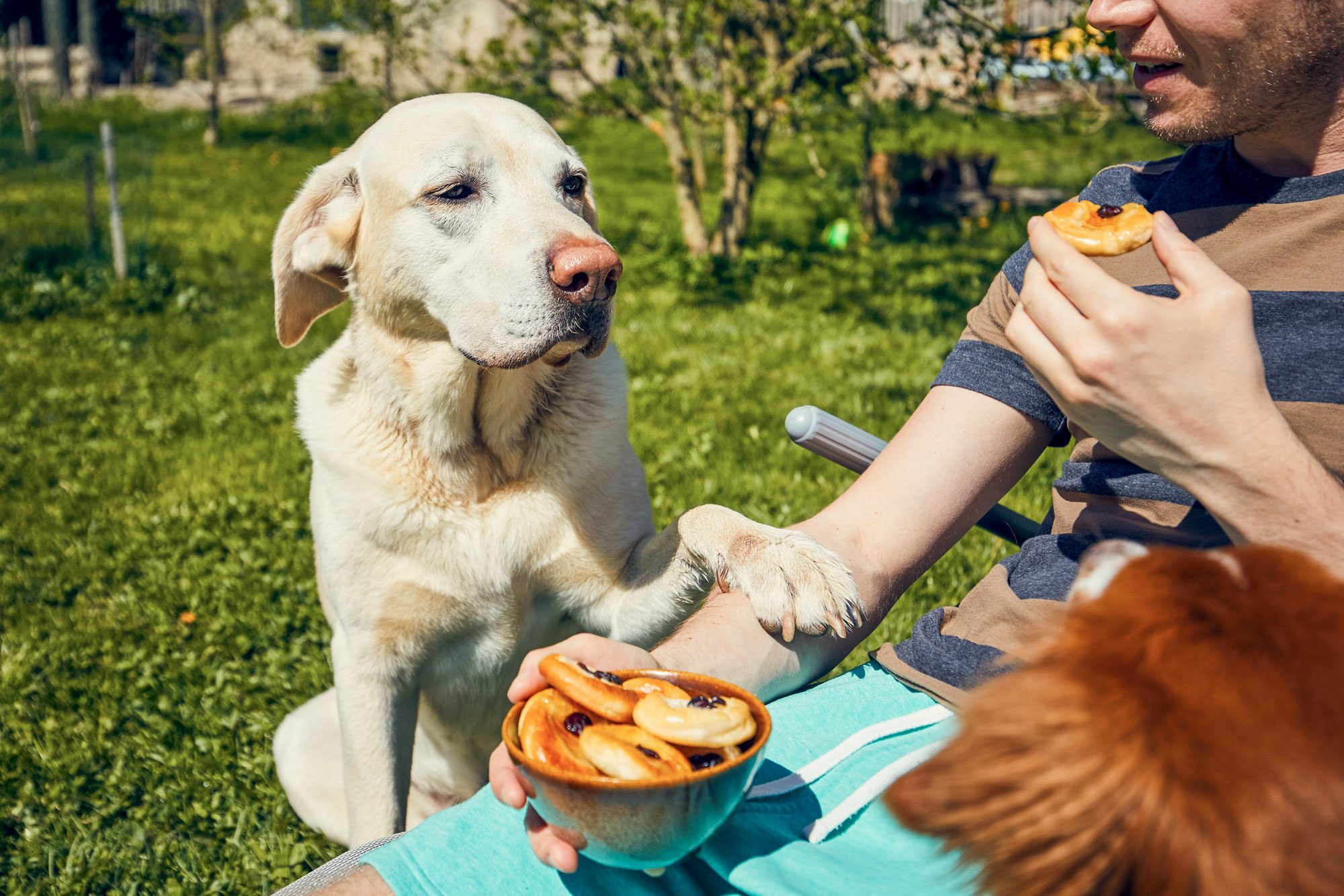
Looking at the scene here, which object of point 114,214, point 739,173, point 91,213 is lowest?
point 91,213

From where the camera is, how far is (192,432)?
5.54m

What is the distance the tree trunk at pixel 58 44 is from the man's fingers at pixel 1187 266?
23348mm

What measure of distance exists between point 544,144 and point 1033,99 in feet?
42.1

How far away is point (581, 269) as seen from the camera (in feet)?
7.33

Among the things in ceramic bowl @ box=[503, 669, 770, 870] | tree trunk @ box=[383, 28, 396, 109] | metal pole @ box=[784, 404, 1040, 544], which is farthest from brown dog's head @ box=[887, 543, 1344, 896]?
tree trunk @ box=[383, 28, 396, 109]

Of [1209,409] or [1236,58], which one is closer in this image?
[1209,409]

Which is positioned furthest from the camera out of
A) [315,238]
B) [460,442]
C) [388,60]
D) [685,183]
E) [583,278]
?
[388,60]

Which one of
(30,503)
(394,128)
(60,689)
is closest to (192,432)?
(30,503)

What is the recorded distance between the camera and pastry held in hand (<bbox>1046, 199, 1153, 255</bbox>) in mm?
1543

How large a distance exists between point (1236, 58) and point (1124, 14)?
0.18 meters

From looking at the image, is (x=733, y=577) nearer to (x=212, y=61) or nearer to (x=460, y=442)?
(x=460, y=442)

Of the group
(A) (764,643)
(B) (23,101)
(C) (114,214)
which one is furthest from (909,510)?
(B) (23,101)

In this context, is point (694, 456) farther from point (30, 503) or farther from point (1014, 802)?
point (1014, 802)

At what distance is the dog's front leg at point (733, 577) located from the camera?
181cm
